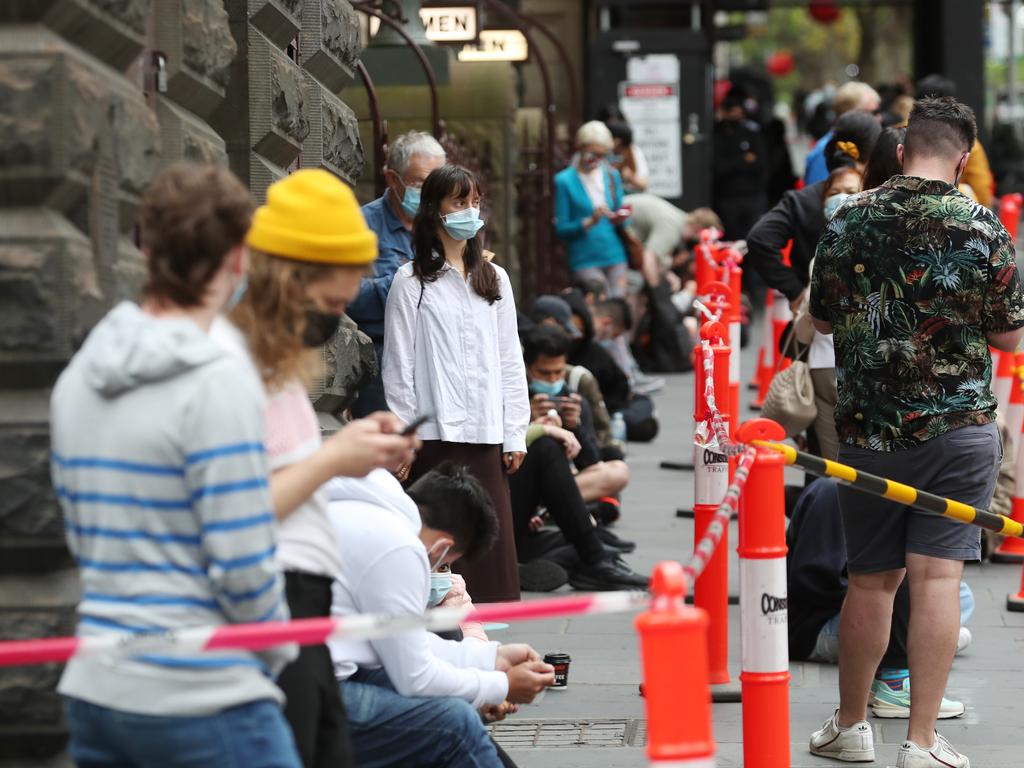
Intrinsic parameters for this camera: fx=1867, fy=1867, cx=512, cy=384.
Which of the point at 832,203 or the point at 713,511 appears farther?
the point at 832,203

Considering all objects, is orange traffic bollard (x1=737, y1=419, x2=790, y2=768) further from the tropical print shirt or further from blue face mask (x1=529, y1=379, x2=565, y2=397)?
blue face mask (x1=529, y1=379, x2=565, y2=397)

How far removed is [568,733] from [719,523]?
230cm

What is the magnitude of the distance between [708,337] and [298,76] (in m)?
1.90

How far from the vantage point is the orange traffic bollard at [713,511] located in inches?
256

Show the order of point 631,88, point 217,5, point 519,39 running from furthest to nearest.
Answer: point 631,88, point 519,39, point 217,5

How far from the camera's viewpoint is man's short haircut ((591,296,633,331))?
41.3 feet

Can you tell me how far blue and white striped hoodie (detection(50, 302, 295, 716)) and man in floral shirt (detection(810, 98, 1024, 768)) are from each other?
294cm

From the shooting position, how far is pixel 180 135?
4.73 meters

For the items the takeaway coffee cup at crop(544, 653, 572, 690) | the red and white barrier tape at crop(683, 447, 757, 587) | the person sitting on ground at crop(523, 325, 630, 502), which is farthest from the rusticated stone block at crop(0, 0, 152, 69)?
the person sitting on ground at crop(523, 325, 630, 502)

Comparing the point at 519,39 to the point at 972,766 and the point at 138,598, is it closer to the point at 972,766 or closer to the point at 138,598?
the point at 972,766

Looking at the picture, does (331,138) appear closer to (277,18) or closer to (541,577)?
(277,18)

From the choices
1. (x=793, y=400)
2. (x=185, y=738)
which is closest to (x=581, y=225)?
(x=793, y=400)

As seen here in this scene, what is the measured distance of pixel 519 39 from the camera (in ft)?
46.4

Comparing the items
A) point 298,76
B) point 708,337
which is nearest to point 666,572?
point 298,76
